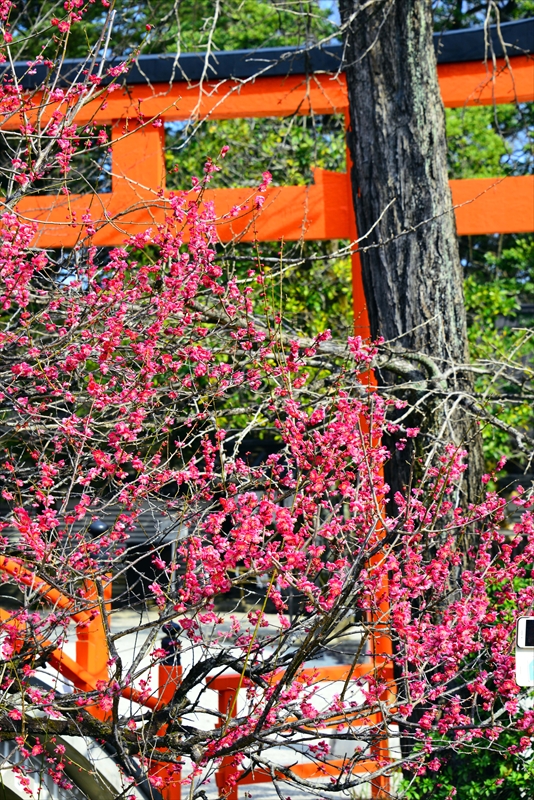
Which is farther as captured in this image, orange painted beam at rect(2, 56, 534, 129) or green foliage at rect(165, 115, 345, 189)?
green foliage at rect(165, 115, 345, 189)

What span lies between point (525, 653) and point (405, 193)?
3.16 metres

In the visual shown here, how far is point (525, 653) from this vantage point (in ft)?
8.56

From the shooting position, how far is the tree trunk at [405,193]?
5.07 metres

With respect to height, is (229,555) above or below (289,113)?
below

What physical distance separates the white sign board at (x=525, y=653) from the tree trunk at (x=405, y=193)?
7.62ft

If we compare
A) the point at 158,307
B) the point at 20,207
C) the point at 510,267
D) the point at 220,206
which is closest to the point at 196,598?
the point at 158,307

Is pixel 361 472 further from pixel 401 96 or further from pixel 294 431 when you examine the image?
pixel 401 96

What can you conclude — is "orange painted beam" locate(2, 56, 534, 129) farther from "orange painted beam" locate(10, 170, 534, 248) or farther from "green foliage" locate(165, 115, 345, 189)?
"green foliage" locate(165, 115, 345, 189)

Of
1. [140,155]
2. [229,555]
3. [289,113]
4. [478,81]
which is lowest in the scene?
[229,555]

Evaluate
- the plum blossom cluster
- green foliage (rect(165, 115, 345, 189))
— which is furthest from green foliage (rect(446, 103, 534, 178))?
the plum blossom cluster

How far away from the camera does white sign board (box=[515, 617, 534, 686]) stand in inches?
102

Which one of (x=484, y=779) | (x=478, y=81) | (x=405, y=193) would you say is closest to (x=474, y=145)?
(x=478, y=81)

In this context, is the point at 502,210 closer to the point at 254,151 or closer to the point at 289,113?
the point at 289,113

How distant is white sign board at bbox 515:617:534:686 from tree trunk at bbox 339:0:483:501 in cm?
232
